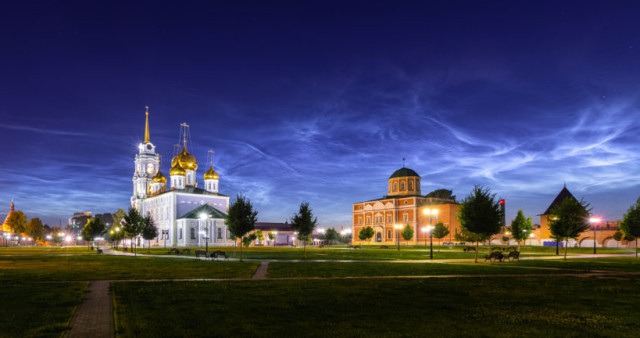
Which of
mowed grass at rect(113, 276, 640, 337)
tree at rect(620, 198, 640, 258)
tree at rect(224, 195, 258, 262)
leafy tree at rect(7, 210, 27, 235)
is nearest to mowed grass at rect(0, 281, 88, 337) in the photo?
mowed grass at rect(113, 276, 640, 337)

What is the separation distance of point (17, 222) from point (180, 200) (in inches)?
2715

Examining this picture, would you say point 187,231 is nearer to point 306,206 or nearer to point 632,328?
point 306,206

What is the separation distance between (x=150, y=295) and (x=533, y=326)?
11519 millimetres

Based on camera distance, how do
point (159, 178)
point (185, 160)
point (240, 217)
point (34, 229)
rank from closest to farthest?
point (240, 217) → point (185, 160) → point (159, 178) → point (34, 229)

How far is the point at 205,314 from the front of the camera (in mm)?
10961

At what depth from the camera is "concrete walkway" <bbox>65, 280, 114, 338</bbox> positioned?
9086 mm

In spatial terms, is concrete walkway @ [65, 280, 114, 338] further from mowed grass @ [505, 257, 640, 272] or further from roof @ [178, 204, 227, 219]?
roof @ [178, 204, 227, 219]

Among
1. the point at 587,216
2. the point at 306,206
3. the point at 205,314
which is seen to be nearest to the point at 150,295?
the point at 205,314

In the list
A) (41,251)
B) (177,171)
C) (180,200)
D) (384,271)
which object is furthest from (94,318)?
(177,171)

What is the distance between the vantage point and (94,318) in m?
10.6

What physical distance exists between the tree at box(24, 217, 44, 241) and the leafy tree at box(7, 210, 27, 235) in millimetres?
6867

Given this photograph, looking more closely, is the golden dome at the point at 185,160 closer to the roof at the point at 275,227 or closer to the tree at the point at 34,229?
the roof at the point at 275,227

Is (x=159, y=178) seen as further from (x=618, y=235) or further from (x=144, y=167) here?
(x=618, y=235)

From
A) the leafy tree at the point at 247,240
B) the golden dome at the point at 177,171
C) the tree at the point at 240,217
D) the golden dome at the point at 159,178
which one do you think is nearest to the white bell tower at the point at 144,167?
the golden dome at the point at 159,178
